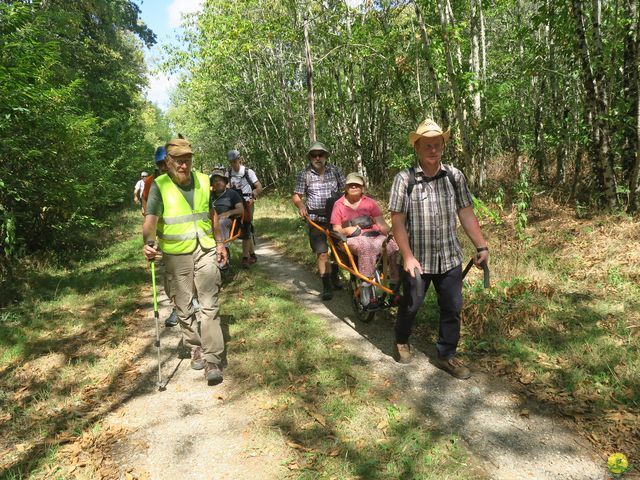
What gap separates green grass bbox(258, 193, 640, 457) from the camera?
3.38 m

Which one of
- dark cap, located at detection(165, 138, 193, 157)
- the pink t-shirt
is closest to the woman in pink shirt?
the pink t-shirt

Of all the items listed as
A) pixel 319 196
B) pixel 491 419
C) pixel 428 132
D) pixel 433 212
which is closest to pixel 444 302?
pixel 433 212

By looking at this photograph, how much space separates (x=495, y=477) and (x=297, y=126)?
22281 mm

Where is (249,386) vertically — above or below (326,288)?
below

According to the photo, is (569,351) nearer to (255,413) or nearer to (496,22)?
(255,413)

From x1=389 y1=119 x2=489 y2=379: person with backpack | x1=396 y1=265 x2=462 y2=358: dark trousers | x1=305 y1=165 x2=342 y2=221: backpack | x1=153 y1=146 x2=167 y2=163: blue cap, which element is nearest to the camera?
x1=389 y1=119 x2=489 y2=379: person with backpack

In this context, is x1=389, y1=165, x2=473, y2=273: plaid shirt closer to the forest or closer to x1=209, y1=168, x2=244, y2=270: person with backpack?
x1=209, y1=168, x2=244, y2=270: person with backpack

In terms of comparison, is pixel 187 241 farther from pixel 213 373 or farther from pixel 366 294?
pixel 366 294

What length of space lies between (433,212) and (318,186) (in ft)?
10.0

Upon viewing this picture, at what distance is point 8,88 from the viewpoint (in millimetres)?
6273

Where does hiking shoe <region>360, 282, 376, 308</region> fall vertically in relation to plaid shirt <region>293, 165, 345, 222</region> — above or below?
below

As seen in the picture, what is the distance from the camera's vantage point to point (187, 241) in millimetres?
4027

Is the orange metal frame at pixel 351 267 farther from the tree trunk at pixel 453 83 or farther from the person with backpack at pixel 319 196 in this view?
the tree trunk at pixel 453 83

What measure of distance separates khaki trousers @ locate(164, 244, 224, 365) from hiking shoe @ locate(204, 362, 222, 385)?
0.17 ft
